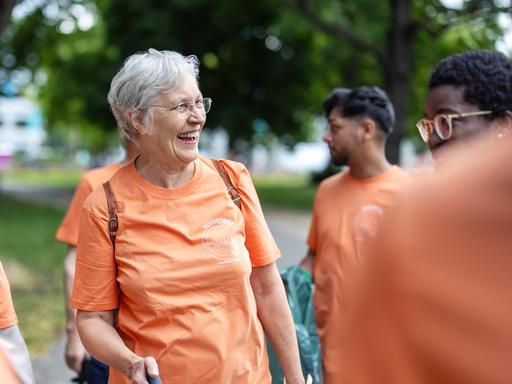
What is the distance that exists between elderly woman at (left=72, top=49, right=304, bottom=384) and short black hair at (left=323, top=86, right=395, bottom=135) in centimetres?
144

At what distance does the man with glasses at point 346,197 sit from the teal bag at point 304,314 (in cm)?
5

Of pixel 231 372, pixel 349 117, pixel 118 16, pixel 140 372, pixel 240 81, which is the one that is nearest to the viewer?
pixel 140 372

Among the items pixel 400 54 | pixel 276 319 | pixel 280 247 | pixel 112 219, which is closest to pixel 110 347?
pixel 112 219

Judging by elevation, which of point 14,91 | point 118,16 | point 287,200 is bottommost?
point 287,200

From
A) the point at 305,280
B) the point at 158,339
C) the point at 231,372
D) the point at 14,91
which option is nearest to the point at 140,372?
the point at 158,339

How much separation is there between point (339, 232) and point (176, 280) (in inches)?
52.9

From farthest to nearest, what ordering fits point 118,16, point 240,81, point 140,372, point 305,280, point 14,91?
1. point 14,91
2. point 240,81
3. point 118,16
4. point 305,280
5. point 140,372

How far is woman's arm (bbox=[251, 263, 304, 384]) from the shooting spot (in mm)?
2502

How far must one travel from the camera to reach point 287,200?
2467cm

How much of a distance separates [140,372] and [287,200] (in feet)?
74.1

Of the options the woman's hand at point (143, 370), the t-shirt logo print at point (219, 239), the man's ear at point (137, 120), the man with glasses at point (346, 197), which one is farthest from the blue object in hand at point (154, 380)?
the man with glasses at point (346, 197)

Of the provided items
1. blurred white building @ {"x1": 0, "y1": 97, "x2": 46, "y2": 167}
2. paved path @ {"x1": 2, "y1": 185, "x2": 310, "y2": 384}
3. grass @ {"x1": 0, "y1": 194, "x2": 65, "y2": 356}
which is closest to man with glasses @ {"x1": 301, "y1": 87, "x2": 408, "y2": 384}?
paved path @ {"x1": 2, "y1": 185, "x2": 310, "y2": 384}

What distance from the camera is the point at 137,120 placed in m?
2.44

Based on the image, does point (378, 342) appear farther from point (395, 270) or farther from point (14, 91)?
point (14, 91)
